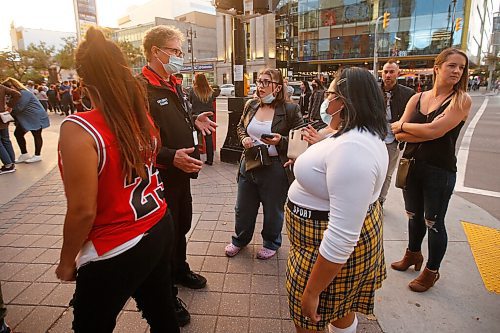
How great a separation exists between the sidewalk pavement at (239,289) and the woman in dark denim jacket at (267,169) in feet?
0.92

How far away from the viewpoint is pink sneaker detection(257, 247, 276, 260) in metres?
3.45

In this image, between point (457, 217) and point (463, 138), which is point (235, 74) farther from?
point (463, 138)

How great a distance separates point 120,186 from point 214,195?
4.04 metres

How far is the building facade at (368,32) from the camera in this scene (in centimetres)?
4150

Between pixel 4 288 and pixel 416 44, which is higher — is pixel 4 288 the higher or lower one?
the lower one

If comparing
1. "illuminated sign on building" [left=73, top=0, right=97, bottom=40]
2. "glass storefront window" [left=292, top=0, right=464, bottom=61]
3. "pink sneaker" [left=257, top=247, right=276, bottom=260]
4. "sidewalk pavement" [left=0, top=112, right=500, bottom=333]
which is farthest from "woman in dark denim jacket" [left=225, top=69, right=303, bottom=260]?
"glass storefront window" [left=292, top=0, right=464, bottom=61]

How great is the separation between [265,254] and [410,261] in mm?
1452

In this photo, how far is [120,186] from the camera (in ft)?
4.65

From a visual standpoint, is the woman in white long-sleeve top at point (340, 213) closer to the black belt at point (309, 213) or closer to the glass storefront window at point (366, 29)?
the black belt at point (309, 213)

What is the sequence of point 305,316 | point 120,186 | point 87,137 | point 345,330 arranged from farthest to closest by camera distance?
point 345,330 → point 305,316 → point 120,186 → point 87,137

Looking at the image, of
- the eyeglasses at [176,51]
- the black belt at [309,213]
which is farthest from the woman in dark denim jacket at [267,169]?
the black belt at [309,213]

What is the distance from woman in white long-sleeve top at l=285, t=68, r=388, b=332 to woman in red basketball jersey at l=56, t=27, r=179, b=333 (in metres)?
0.74

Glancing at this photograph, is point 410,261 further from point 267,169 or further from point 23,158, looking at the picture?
point 23,158

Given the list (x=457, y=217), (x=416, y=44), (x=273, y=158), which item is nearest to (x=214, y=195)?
(x=273, y=158)
